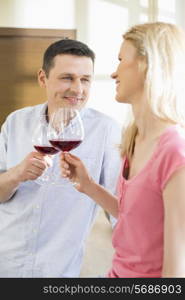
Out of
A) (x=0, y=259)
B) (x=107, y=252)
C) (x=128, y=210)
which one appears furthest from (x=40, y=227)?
(x=107, y=252)

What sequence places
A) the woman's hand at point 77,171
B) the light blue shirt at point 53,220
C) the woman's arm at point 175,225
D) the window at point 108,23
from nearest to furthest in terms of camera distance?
the woman's arm at point 175,225, the woman's hand at point 77,171, the light blue shirt at point 53,220, the window at point 108,23

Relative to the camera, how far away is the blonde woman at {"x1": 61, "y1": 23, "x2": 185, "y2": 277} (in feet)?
2.71

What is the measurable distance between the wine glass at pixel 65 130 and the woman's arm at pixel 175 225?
1.51 feet

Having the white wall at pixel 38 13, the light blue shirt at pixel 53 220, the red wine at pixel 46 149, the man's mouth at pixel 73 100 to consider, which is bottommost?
the light blue shirt at pixel 53 220

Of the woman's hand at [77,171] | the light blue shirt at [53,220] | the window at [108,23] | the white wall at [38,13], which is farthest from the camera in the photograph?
the window at [108,23]

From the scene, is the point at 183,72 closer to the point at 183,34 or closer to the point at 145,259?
the point at 183,34

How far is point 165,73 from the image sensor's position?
0.94 m

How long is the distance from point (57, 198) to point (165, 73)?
67 centimetres

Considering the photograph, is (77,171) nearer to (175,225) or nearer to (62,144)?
(62,144)

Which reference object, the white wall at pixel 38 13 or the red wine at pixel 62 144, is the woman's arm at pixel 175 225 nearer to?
the red wine at pixel 62 144

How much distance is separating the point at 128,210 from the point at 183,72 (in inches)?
13.0

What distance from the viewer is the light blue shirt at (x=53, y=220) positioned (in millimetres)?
1422

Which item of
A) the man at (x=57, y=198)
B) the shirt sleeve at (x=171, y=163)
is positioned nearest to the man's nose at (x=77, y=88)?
the man at (x=57, y=198)

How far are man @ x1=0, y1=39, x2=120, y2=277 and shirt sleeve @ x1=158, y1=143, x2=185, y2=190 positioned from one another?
59 cm
